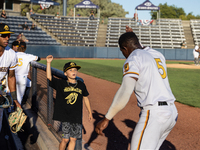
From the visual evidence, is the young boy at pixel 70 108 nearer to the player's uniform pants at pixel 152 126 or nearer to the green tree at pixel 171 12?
the player's uniform pants at pixel 152 126

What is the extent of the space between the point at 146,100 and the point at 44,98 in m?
4.15

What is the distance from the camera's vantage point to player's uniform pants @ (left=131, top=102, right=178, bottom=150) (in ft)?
8.12

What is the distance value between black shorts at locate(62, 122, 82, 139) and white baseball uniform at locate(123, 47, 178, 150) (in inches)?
52.7

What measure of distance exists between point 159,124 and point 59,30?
3740 cm

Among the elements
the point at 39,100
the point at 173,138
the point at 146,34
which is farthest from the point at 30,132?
the point at 146,34

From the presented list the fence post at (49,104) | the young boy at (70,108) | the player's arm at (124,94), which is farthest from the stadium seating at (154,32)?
the player's arm at (124,94)

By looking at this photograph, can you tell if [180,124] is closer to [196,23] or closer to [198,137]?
[198,137]

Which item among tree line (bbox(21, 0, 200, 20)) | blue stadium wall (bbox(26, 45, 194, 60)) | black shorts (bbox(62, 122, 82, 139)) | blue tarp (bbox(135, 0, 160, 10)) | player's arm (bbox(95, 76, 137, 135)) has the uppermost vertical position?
tree line (bbox(21, 0, 200, 20))

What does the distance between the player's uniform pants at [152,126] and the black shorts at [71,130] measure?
1.34 meters

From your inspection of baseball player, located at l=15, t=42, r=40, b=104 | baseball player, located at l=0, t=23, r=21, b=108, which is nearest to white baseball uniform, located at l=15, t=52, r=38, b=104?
baseball player, located at l=15, t=42, r=40, b=104

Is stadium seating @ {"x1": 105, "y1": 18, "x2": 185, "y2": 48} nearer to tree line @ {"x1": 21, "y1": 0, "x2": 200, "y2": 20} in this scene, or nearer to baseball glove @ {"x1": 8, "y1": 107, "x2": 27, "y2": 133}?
tree line @ {"x1": 21, "y1": 0, "x2": 200, "y2": 20}

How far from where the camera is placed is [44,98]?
247 inches

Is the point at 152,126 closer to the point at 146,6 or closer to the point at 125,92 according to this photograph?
the point at 125,92

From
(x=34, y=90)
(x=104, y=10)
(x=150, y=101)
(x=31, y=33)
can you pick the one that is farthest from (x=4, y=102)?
(x=104, y=10)
